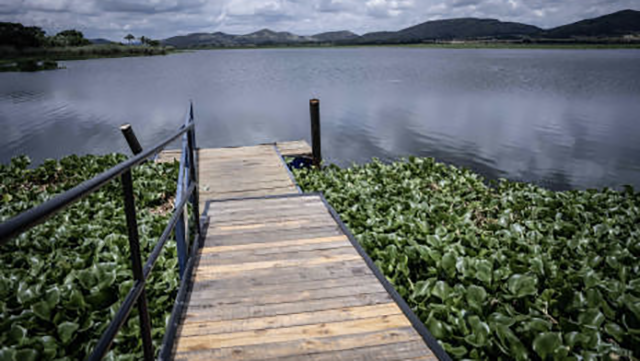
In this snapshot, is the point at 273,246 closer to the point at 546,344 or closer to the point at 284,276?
the point at 284,276

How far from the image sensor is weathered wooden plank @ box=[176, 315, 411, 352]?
7.54 ft

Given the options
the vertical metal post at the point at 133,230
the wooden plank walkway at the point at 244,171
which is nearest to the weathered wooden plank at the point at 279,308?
the vertical metal post at the point at 133,230

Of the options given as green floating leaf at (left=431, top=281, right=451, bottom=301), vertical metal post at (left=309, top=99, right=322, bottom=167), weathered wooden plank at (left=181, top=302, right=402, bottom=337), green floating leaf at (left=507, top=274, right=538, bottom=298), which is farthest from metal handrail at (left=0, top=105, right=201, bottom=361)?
vertical metal post at (left=309, top=99, right=322, bottom=167)

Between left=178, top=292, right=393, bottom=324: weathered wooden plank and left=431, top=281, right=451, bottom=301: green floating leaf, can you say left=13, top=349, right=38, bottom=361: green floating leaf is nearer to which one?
left=178, top=292, right=393, bottom=324: weathered wooden plank

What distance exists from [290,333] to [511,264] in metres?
2.56

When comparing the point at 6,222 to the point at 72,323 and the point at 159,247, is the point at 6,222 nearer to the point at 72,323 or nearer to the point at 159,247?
the point at 159,247

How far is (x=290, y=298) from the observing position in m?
2.76

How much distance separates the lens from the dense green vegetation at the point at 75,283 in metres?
2.71

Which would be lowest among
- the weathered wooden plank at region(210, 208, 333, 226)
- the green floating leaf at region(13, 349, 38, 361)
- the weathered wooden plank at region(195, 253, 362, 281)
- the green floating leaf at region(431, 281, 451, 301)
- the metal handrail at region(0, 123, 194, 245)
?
the green floating leaf at region(431, 281, 451, 301)

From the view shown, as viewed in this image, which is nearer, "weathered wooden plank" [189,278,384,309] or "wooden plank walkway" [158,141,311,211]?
"weathered wooden plank" [189,278,384,309]

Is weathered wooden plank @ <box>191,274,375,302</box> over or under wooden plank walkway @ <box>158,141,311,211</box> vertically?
over

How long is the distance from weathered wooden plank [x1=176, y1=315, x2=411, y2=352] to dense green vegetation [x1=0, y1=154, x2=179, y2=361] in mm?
601

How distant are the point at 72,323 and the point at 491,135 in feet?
51.4

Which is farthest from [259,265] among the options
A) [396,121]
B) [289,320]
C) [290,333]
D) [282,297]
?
[396,121]
